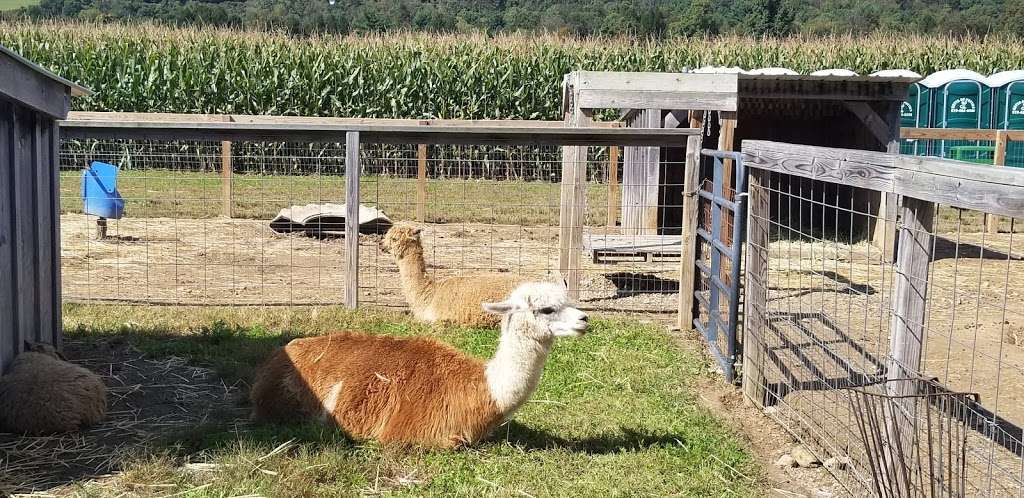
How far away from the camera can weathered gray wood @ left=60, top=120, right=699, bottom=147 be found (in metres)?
8.75

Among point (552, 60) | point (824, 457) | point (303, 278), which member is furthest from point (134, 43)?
point (824, 457)

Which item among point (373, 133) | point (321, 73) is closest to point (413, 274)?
point (373, 133)

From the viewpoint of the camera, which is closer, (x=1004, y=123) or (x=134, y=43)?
(x=1004, y=123)

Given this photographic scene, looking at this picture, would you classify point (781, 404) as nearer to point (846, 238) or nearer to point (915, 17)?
point (846, 238)

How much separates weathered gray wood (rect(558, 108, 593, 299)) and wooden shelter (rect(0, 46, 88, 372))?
451 cm

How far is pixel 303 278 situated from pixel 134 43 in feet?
56.2

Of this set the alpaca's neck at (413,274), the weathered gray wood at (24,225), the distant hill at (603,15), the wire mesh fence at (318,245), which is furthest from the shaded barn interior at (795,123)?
the distant hill at (603,15)

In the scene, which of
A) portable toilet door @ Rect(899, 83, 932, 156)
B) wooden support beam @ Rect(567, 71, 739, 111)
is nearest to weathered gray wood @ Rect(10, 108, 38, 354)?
wooden support beam @ Rect(567, 71, 739, 111)

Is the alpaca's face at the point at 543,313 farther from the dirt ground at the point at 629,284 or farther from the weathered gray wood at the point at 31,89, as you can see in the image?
the weathered gray wood at the point at 31,89

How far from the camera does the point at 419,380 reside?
5305 mm

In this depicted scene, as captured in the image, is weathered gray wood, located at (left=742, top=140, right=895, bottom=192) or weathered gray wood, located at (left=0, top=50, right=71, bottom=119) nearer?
weathered gray wood, located at (left=742, top=140, right=895, bottom=192)

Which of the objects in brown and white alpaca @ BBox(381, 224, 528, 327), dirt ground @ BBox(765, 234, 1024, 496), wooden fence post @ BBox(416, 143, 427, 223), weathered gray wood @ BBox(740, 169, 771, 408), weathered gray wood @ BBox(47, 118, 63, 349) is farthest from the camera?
wooden fence post @ BBox(416, 143, 427, 223)

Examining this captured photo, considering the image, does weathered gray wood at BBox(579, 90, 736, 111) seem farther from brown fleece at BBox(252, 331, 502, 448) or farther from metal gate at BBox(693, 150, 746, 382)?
brown fleece at BBox(252, 331, 502, 448)

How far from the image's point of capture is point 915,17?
69.9 metres
